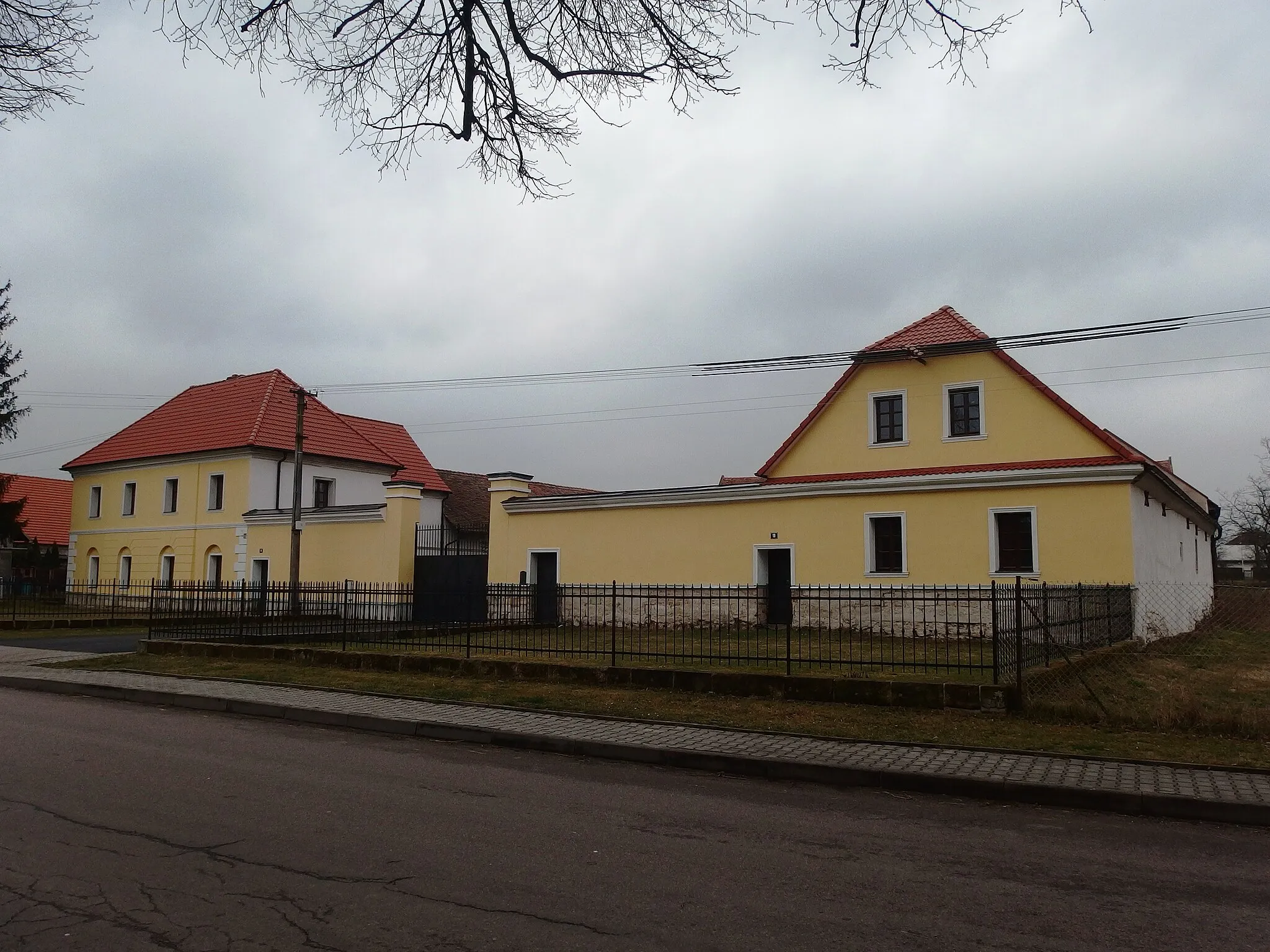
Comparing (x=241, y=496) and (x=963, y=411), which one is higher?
(x=963, y=411)

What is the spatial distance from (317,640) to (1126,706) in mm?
14946

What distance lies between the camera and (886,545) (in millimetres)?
23266

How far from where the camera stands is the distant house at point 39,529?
154ft

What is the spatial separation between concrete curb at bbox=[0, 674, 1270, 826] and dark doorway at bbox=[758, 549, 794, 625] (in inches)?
558

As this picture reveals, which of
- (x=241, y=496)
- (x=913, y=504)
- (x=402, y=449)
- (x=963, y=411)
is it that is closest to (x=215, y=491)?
(x=241, y=496)

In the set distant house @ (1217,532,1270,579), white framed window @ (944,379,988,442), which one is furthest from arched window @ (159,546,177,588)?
distant house @ (1217,532,1270,579)

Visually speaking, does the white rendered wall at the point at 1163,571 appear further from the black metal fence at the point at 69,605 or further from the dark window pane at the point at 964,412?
the black metal fence at the point at 69,605

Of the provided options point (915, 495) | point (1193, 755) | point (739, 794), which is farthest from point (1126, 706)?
point (915, 495)

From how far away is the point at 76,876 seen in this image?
509cm

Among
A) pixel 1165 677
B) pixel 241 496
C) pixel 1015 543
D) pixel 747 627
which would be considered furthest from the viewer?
pixel 241 496

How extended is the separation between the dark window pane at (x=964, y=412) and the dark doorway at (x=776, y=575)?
17.0 feet

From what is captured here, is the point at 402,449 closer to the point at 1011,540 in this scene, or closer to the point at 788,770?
the point at 1011,540

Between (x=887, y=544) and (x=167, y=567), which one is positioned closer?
(x=887, y=544)

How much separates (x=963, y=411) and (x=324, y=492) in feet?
86.3
